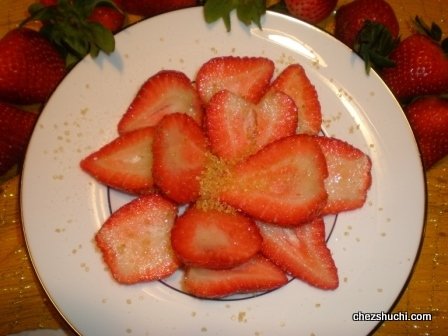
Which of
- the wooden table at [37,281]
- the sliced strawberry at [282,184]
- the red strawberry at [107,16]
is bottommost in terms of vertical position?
the wooden table at [37,281]

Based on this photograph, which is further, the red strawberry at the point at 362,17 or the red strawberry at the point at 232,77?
the red strawberry at the point at 362,17

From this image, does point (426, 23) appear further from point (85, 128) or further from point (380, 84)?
point (85, 128)

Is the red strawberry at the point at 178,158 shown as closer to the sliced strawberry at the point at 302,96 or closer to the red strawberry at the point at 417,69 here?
the sliced strawberry at the point at 302,96

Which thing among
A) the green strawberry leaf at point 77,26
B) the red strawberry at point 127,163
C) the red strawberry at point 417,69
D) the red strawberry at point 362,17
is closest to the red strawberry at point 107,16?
the green strawberry leaf at point 77,26

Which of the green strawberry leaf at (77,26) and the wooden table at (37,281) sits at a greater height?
the green strawberry leaf at (77,26)

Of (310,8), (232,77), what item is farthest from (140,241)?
(310,8)

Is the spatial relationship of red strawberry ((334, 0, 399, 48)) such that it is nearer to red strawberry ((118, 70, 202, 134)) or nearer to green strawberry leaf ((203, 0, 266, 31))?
green strawberry leaf ((203, 0, 266, 31))

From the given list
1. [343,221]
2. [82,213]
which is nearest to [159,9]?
[82,213]
